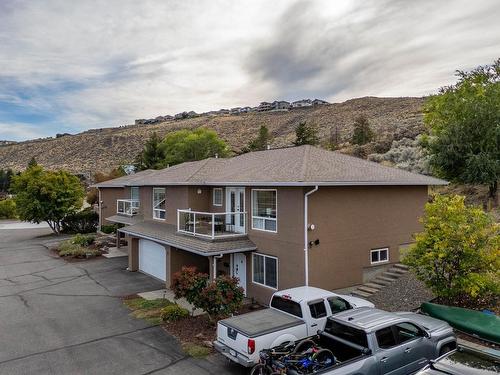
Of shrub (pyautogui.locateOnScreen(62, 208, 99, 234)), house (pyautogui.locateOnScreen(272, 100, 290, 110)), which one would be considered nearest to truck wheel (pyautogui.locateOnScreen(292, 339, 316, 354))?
shrub (pyautogui.locateOnScreen(62, 208, 99, 234))

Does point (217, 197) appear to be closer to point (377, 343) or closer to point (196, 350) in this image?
point (196, 350)

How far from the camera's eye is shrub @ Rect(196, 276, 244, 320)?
12.5m

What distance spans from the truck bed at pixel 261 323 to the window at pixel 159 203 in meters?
12.8

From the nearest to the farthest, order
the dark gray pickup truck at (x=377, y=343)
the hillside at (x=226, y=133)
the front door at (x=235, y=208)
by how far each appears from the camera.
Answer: the dark gray pickup truck at (x=377, y=343) < the front door at (x=235, y=208) < the hillside at (x=226, y=133)

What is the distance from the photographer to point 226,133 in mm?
90812

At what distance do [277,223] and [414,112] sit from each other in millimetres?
62056

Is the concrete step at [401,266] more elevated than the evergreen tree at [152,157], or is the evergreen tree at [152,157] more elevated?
the evergreen tree at [152,157]

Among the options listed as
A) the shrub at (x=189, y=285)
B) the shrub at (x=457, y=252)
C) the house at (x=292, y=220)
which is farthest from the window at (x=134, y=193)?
the shrub at (x=457, y=252)

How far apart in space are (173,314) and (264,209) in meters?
5.66

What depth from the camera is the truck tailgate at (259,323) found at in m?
9.26

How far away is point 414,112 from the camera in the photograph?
222 feet

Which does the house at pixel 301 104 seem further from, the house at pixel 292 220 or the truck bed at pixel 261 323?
the truck bed at pixel 261 323

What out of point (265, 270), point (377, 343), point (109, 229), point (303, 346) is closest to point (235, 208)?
point (265, 270)

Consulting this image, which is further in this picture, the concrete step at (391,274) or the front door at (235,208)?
the front door at (235,208)
